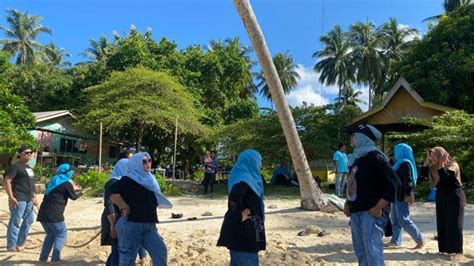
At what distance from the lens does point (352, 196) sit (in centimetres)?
508

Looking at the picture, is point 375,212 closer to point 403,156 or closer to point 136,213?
point 136,213

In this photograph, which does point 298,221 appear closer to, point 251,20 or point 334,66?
point 251,20

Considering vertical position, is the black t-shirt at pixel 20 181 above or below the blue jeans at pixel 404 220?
above

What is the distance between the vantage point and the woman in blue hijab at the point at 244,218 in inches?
175

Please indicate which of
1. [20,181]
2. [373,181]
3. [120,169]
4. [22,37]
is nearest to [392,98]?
[20,181]

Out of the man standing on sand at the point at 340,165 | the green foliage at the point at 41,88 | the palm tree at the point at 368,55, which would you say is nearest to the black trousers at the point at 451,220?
the man standing on sand at the point at 340,165

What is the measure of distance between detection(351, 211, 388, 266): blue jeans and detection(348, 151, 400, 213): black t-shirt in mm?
109

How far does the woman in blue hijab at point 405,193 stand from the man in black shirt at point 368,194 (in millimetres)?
1959

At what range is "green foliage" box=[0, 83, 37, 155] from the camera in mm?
19578

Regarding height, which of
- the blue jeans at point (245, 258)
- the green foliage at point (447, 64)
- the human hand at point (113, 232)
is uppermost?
the green foliage at point (447, 64)

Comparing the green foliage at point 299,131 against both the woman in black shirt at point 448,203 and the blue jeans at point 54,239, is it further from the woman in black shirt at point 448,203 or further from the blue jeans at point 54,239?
the blue jeans at point 54,239

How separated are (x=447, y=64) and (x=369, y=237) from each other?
21911 mm

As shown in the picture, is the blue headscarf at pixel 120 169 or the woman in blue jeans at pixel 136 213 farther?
the blue headscarf at pixel 120 169

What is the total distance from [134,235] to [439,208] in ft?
13.8
